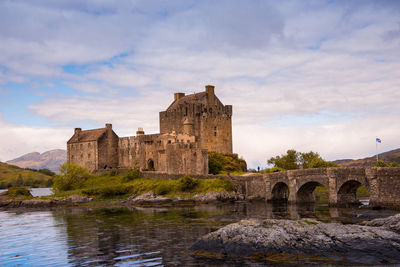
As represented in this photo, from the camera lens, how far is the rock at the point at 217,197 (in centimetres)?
5691

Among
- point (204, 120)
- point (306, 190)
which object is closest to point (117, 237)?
point (306, 190)

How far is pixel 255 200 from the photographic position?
55812mm

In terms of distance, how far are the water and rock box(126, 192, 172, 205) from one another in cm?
1320

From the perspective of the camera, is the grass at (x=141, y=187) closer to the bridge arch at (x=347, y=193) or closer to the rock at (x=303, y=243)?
the bridge arch at (x=347, y=193)

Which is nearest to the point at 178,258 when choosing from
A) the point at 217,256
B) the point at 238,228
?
the point at 217,256

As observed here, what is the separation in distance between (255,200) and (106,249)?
1281 inches

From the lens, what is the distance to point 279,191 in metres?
54.8

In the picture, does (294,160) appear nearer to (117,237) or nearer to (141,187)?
(141,187)

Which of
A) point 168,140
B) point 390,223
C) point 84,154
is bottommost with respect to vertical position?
point 390,223

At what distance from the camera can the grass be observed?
2352 inches

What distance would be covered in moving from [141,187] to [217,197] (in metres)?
14.5

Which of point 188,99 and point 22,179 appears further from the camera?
point 22,179

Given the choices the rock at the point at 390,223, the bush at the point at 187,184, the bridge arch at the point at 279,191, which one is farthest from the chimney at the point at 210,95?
the rock at the point at 390,223

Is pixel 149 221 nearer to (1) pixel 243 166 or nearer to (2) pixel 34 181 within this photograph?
(1) pixel 243 166
